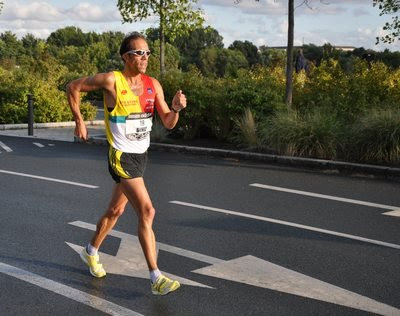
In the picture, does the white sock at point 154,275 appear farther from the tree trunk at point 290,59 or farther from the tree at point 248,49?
the tree at point 248,49

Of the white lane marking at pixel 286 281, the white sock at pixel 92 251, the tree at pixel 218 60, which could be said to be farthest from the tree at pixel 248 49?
the white sock at pixel 92 251

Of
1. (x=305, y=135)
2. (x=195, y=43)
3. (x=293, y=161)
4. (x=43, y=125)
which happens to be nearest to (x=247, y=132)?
(x=305, y=135)

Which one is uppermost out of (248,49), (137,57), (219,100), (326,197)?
(248,49)

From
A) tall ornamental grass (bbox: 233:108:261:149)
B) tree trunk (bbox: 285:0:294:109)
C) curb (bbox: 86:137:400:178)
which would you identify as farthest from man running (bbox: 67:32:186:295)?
tree trunk (bbox: 285:0:294:109)

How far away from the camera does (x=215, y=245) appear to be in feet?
20.3

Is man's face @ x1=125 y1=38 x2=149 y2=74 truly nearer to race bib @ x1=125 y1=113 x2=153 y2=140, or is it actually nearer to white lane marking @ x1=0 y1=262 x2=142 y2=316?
race bib @ x1=125 y1=113 x2=153 y2=140

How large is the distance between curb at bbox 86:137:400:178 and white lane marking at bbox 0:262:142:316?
7.06 meters

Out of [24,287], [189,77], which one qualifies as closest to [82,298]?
[24,287]

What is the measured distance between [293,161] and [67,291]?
7.58m

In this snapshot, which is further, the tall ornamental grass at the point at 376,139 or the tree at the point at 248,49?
the tree at the point at 248,49

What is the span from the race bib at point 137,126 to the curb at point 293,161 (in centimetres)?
671

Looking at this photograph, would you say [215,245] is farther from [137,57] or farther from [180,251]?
[137,57]

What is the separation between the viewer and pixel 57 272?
530cm

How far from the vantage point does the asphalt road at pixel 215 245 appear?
4652 millimetres
